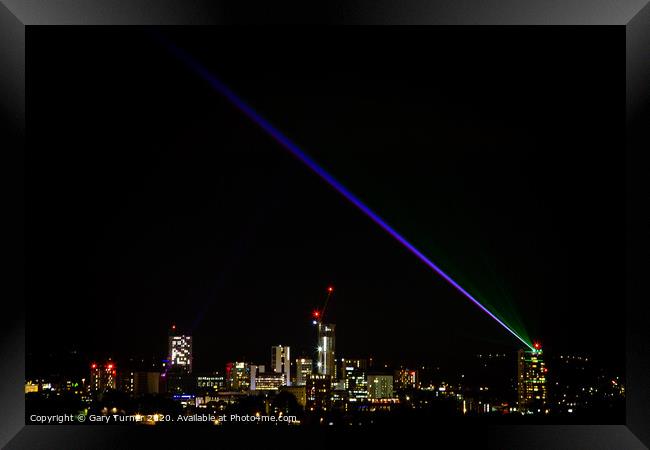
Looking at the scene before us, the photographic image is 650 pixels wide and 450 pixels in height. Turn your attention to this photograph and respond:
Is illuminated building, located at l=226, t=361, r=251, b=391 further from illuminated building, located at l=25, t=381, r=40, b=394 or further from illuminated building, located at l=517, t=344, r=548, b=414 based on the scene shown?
illuminated building, located at l=517, t=344, r=548, b=414

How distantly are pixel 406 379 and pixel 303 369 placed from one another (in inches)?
42.3

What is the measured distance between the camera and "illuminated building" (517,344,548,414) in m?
6.10

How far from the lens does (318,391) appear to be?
686 cm

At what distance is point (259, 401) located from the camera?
6.34 metres

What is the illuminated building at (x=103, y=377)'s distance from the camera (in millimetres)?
7339

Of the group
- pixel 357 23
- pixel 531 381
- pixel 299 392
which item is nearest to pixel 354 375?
pixel 299 392

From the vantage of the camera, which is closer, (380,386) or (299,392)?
(380,386)

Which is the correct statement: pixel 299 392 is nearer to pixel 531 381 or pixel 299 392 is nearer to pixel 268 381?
pixel 268 381

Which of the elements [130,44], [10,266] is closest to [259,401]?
[130,44]

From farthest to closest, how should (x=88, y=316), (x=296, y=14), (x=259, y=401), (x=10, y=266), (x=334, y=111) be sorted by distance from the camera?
(x=88, y=316) < (x=259, y=401) < (x=334, y=111) < (x=10, y=266) < (x=296, y=14)

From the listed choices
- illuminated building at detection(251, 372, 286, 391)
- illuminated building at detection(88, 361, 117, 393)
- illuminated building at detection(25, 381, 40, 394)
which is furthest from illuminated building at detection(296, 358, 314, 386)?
illuminated building at detection(25, 381, 40, 394)

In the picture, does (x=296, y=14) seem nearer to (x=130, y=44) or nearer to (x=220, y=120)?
(x=130, y=44)

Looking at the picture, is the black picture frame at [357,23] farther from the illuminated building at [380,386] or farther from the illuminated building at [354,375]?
the illuminated building at [354,375]

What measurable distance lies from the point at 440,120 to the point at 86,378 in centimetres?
457
